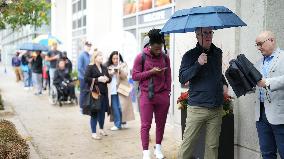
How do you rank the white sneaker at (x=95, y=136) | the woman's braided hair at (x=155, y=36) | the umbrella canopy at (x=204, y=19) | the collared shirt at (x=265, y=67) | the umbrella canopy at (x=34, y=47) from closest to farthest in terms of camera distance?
the umbrella canopy at (x=204, y=19)
the collared shirt at (x=265, y=67)
the woman's braided hair at (x=155, y=36)
the white sneaker at (x=95, y=136)
the umbrella canopy at (x=34, y=47)

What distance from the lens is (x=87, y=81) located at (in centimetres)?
788

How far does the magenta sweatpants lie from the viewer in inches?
243

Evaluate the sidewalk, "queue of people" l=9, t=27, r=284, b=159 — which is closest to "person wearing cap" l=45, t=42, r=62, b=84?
the sidewalk

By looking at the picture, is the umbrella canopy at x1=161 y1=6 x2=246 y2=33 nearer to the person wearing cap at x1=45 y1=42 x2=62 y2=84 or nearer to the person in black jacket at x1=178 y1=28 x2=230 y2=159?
the person in black jacket at x1=178 y1=28 x2=230 y2=159

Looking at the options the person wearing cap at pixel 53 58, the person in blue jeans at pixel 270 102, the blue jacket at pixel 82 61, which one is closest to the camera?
the person in blue jeans at pixel 270 102

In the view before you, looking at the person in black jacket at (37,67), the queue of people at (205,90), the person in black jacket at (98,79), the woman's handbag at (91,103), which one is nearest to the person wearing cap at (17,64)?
the person in black jacket at (37,67)

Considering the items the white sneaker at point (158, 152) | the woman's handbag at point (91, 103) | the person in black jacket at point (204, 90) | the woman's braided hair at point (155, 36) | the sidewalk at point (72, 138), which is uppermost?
the woman's braided hair at point (155, 36)

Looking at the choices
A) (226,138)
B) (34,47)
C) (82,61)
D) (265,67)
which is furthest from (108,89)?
(34,47)

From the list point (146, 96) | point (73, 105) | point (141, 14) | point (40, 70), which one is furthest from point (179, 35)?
point (40, 70)

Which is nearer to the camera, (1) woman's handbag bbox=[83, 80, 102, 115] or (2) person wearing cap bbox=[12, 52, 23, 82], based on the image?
(1) woman's handbag bbox=[83, 80, 102, 115]

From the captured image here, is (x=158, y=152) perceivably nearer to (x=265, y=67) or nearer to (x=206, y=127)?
(x=206, y=127)

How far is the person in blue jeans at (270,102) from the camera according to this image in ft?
14.4

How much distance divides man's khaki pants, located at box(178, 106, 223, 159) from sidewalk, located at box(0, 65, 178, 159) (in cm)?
171

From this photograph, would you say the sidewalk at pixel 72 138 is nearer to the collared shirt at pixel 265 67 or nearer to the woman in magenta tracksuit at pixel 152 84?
the woman in magenta tracksuit at pixel 152 84
